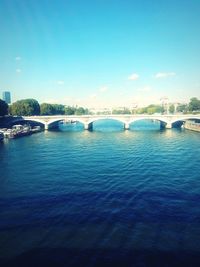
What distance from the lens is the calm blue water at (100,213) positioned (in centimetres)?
1363

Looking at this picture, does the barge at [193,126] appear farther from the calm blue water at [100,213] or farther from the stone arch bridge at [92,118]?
the calm blue water at [100,213]

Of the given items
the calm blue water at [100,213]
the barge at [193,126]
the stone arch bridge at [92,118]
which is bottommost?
the calm blue water at [100,213]

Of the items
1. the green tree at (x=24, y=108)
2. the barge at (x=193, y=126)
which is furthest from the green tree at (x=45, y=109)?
the barge at (x=193, y=126)

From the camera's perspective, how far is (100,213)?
18.6m

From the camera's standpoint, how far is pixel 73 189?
2380 cm

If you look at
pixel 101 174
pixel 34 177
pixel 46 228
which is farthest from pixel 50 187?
pixel 46 228

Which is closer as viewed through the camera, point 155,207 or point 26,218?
point 26,218

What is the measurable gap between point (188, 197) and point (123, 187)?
5.87m

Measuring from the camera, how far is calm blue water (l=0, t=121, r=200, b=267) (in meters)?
13.6

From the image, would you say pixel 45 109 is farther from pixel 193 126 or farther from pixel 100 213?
pixel 100 213

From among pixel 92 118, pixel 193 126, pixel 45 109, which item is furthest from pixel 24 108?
pixel 193 126

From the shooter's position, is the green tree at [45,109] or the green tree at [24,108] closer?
the green tree at [24,108]

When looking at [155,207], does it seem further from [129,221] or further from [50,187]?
[50,187]

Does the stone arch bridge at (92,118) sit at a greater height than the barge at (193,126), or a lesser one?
greater
